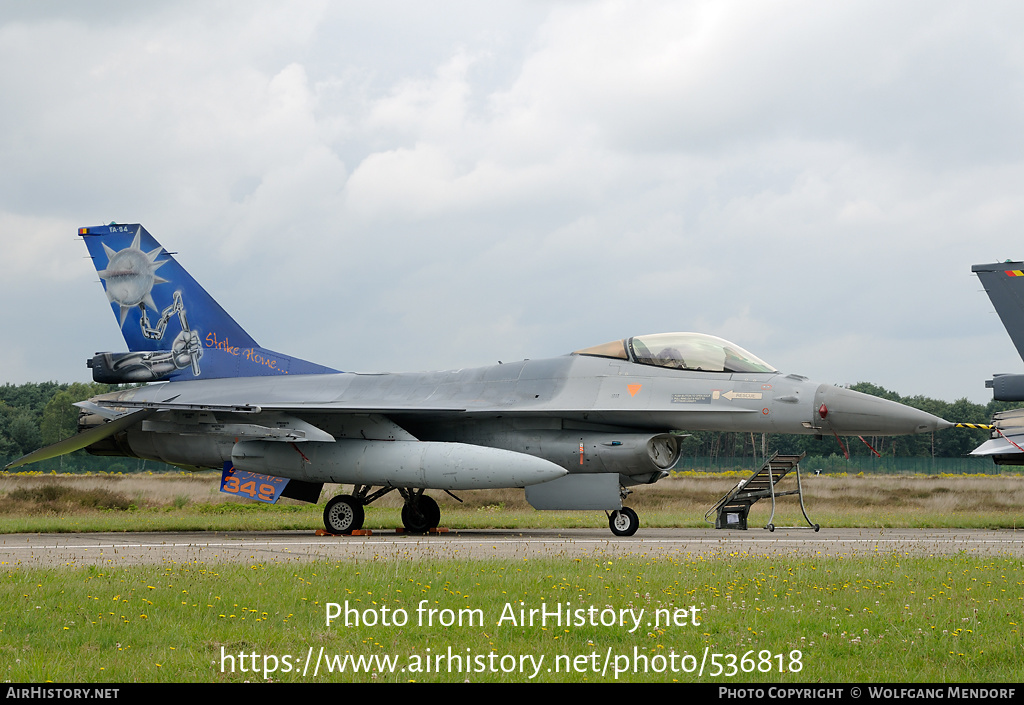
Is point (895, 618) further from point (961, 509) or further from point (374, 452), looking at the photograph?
point (961, 509)

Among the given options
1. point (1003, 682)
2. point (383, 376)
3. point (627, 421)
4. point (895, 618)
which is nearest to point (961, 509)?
point (627, 421)

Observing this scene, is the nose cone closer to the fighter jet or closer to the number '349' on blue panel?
the fighter jet

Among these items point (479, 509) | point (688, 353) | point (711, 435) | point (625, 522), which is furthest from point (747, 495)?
point (711, 435)

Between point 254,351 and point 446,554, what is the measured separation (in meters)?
8.49

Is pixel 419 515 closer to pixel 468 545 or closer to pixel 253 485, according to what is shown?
pixel 253 485

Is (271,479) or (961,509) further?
(961,509)

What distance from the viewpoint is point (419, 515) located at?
16641mm

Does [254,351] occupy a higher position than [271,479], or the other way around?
[254,351]

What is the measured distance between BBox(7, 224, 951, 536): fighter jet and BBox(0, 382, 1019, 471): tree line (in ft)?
134

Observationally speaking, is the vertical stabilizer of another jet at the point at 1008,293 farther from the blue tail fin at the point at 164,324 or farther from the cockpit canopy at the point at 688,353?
the blue tail fin at the point at 164,324

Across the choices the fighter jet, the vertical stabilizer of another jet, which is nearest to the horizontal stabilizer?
the fighter jet

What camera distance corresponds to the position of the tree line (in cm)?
6600

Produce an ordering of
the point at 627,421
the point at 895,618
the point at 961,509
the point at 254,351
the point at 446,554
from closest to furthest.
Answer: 1. the point at 895,618
2. the point at 446,554
3. the point at 627,421
4. the point at 254,351
5. the point at 961,509

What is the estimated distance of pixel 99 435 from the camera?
16.4 m
